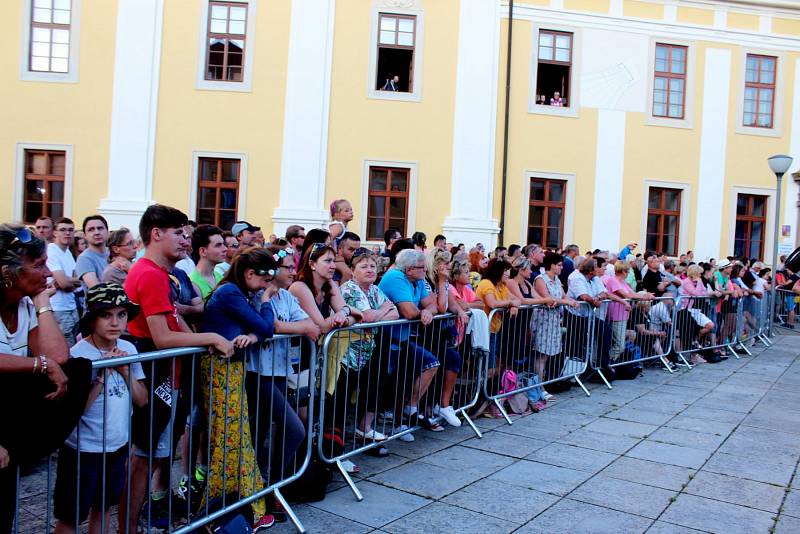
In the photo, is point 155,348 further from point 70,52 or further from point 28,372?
point 70,52

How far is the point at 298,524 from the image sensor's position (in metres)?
3.98

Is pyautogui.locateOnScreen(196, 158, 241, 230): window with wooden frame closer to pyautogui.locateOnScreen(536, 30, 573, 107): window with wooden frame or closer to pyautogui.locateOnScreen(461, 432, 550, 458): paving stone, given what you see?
pyautogui.locateOnScreen(536, 30, 573, 107): window with wooden frame

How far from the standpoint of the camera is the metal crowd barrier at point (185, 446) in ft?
10.2

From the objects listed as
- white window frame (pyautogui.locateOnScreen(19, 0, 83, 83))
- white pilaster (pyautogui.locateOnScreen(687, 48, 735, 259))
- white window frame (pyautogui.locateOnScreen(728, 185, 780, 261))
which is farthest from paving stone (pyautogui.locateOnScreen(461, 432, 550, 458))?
white window frame (pyautogui.locateOnScreen(728, 185, 780, 261))

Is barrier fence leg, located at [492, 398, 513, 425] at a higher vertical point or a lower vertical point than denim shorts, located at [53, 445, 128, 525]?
lower

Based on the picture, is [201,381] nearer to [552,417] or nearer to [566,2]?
[552,417]

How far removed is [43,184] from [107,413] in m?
15.4

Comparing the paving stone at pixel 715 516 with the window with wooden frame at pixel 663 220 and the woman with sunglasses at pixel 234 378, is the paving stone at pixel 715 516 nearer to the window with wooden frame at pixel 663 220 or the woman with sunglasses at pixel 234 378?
the woman with sunglasses at pixel 234 378

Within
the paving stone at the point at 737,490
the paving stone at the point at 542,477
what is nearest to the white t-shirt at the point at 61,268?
the paving stone at the point at 542,477

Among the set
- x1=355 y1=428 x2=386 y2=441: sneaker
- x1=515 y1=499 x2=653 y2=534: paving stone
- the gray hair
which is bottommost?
x1=515 y1=499 x2=653 y2=534: paving stone

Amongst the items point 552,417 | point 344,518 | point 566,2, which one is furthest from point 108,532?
point 566,2

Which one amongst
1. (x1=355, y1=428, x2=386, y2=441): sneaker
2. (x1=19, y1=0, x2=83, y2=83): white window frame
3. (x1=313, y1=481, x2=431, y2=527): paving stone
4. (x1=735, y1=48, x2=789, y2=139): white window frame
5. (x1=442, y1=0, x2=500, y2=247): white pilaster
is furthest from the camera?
(x1=735, y1=48, x2=789, y2=139): white window frame

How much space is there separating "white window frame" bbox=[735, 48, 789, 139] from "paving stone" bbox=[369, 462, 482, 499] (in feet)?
57.5

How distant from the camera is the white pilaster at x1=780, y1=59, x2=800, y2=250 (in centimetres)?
1920
